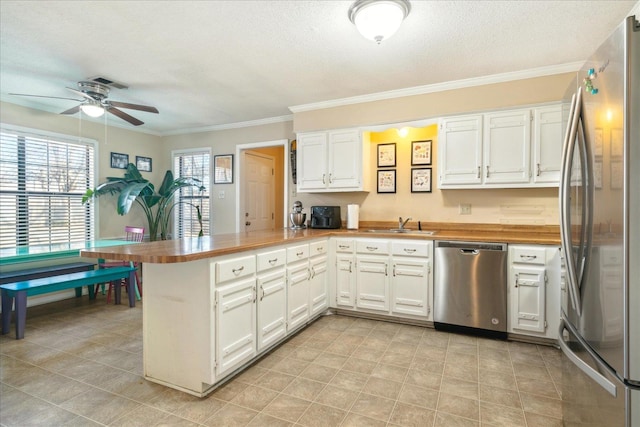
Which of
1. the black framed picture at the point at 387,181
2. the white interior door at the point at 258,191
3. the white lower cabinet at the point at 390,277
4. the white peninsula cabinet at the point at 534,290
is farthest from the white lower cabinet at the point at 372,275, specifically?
the white interior door at the point at 258,191

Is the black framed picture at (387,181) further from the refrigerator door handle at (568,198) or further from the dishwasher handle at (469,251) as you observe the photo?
the refrigerator door handle at (568,198)

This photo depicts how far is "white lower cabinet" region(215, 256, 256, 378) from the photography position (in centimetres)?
211

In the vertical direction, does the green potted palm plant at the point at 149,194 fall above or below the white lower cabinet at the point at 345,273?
above

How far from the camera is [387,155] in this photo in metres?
4.09

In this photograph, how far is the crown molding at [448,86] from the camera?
302 centimetres

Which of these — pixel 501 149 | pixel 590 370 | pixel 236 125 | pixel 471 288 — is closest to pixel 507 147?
pixel 501 149

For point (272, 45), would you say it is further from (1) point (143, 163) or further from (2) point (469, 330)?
(1) point (143, 163)

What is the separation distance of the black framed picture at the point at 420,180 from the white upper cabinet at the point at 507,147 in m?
0.68

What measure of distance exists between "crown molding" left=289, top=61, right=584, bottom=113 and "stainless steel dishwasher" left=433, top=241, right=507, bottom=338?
1638mm

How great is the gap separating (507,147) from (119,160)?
535 cm

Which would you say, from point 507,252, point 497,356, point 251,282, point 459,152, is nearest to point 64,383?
point 251,282

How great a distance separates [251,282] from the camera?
2.42 m

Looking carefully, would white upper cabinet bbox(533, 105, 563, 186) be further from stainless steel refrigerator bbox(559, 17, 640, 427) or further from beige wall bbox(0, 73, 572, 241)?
stainless steel refrigerator bbox(559, 17, 640, 427)

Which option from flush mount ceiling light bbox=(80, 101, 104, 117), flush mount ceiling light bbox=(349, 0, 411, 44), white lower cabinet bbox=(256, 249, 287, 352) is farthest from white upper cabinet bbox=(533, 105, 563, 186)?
flush mount ceiling light bbox=(80, 101, 104, 117)
